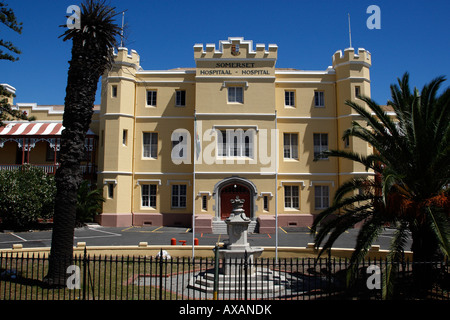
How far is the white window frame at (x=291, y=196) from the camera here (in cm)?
2656

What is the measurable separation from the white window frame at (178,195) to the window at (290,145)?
7.92 meters

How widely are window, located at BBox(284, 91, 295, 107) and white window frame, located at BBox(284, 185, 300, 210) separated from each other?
6138mm

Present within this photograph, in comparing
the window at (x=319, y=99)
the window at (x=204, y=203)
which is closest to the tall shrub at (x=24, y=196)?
the window at (x=204, y=203)

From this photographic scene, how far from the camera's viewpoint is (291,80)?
89.4 feet

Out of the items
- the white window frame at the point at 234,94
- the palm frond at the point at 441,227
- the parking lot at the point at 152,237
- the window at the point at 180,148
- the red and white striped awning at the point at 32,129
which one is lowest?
the parking lot at the point at 152,237

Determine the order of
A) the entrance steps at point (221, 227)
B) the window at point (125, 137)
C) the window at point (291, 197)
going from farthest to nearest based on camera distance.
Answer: the window at point (125, 137), the window at point (291, 197), the entrance steps at point (221, 227)

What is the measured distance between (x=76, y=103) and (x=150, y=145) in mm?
16519

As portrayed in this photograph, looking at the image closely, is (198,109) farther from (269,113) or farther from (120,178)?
(120,178)

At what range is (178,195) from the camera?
26891 millimetres

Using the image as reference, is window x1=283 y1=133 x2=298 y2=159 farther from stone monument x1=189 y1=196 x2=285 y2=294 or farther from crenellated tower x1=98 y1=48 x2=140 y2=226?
stone monument x1=189 y1=196 x2=285 y2=294

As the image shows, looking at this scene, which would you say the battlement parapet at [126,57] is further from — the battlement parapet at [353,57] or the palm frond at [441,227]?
the palm frond at [441,227]

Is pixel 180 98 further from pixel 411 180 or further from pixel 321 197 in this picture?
pixel 411 180

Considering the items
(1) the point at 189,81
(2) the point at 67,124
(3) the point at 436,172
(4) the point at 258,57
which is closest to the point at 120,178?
(1) the point at 189,81

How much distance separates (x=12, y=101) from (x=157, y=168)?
1553cm
